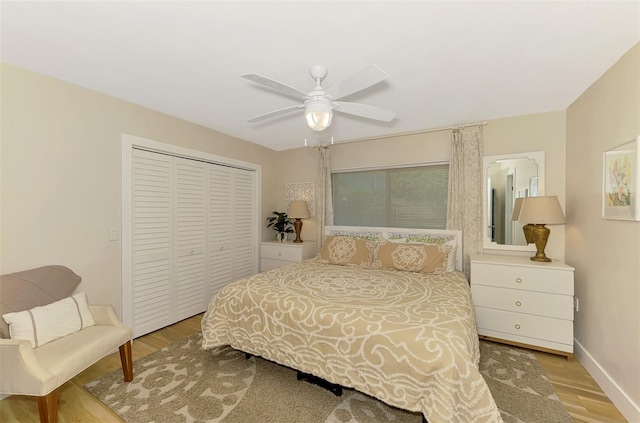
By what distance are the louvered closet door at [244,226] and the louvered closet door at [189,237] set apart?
0.55m

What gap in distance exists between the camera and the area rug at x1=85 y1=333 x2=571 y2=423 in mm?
1849

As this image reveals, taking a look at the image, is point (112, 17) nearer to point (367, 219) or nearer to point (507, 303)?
point (367, 219)

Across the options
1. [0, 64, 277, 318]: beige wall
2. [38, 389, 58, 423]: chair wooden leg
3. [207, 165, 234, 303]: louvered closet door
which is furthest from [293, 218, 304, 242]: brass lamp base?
[38, 389, 58, 423]: chair wooden leg

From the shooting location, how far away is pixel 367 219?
4195 mm

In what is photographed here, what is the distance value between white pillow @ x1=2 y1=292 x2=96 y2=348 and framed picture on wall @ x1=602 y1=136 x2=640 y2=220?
12.9 ft

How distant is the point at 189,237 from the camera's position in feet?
11.4

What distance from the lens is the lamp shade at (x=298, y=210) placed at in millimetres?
4293

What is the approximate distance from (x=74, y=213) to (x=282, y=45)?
2293mm

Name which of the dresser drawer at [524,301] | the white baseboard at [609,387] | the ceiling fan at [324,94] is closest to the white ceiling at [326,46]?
the ceiling fan at [324,94]

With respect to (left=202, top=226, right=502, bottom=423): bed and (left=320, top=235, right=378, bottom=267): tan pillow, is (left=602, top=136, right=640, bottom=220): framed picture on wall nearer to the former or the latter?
(left=202, top=226, right=502, bottom=423): bed

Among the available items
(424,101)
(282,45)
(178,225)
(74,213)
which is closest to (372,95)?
(424,101)

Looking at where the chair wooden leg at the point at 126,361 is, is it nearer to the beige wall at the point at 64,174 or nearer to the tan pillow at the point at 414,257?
the beige wall at the point at 64,174

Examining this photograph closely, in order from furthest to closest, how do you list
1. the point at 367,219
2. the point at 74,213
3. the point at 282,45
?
the point at 367,219 → the point at 74,213 → the point at 282,45

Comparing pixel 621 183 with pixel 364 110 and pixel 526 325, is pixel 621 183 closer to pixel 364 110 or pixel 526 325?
pixel 526 325
